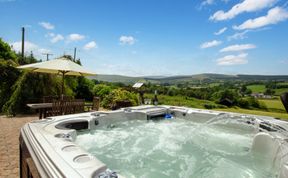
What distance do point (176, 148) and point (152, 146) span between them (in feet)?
1.28

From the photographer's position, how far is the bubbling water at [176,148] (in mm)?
2225

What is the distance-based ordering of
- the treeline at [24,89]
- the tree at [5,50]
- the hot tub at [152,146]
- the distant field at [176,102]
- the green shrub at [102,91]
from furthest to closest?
the tree at [5,50] → the green shrub at [102,91] → the distant field at [176,102] → the treeline at [24,89] → the hot tub at [152,146]

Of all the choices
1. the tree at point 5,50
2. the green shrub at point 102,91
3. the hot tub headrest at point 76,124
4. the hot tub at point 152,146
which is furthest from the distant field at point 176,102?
the tree at point 5,50

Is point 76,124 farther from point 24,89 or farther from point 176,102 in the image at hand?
point 176,102

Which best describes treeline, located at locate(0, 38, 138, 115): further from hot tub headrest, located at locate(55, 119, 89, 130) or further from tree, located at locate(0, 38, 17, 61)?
tree, located at locate(0, 38, 17, 61)

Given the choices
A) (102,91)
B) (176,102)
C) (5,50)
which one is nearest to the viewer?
(102,91)

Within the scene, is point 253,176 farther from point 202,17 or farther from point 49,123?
point 202,17

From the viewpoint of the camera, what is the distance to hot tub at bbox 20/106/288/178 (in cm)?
166

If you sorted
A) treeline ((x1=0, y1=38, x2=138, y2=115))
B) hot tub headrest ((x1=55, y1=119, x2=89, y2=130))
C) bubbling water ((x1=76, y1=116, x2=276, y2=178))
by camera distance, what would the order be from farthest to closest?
treeline ((x1=0, y1=38, x2=138, y2=115))
hot tub headrest ((x1=55, y1=119, x2=89, y2=130))
bubbling water ((x1=76, y1=116, x2=276, y2=178))

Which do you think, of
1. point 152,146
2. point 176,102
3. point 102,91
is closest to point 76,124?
point 152,146

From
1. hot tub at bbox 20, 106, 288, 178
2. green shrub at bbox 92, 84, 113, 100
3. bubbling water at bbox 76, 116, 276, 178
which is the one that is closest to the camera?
hot tub at bbox 20, 106, 288, 178

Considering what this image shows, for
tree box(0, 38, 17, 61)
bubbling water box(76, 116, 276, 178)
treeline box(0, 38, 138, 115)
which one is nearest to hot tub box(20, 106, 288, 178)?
bubbling water box(76, 116, 276, 178)

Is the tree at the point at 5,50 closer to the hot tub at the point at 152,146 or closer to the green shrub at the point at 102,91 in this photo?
the green shrub at the point at 102,91

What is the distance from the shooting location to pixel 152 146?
3.06m
